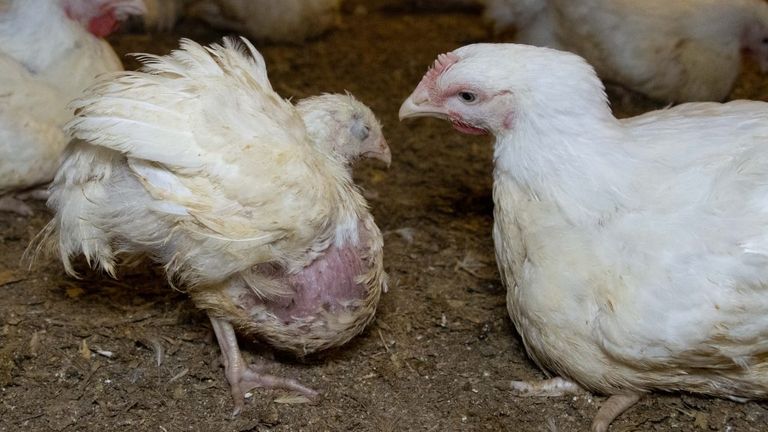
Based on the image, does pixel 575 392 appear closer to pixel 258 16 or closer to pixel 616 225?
pixel 616 225

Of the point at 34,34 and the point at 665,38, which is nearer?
the point at 34,34

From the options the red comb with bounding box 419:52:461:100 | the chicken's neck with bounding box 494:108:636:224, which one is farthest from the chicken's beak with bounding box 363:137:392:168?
the chicken's neck with bounding box 494:108:636:224

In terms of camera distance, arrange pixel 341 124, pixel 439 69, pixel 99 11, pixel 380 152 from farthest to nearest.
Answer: pixel 99 11, pixel 380 152, pixel 341 124, pixel 439 69

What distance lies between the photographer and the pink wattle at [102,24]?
149 inches

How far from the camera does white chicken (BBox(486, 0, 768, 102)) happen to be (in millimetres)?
4445

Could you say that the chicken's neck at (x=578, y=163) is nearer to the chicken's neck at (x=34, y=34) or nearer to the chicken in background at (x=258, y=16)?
the chicken's neck at (x=34, y=34)

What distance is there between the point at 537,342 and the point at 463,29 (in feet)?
11.8

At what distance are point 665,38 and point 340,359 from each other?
8.98 feet

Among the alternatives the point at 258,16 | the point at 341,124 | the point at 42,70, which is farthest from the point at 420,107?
the point at 258,16

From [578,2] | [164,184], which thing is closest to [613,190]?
[164,184]

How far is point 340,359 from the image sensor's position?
287 centimetres

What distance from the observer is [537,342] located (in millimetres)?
2629

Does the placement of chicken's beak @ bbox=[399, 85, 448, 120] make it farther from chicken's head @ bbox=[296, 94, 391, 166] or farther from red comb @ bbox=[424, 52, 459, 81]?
chicken's head @ bbox=[296, 94, 391, 166]

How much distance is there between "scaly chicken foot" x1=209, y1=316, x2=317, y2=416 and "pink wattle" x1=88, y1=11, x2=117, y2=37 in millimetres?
1801
